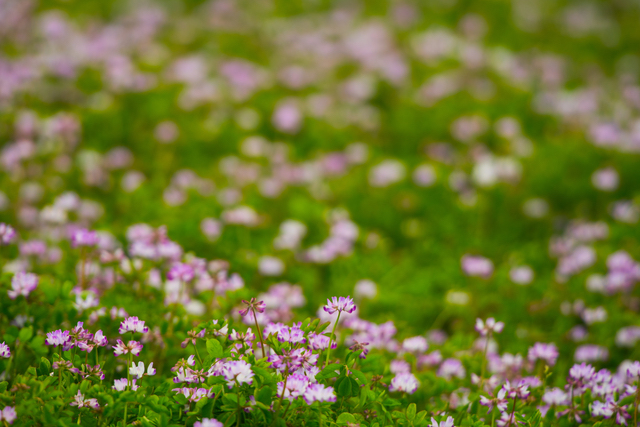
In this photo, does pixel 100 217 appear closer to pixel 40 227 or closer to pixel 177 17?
pixel 40 227

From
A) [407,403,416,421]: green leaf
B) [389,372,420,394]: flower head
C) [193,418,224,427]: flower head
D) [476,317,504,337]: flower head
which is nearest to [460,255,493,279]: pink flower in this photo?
[476,317,504,337]: flower head

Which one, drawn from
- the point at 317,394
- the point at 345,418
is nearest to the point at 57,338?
the point at 317,394

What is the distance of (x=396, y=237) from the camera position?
429 cm

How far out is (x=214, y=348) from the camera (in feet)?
6.12

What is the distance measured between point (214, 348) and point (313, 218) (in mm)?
2328

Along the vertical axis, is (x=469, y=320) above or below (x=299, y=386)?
above

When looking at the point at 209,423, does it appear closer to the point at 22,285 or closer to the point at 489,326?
the point at 22,285

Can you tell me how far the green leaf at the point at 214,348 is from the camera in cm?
186

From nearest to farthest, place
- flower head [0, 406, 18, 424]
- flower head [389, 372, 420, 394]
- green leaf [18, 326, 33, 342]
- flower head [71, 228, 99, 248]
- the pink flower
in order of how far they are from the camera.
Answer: flower head [0, 406, 18, 424] → green leaf [18, 326, 33, 342] → flower head [389, 372, 420, 394] → flower head [71, 228, 99, 248] → the pink flower

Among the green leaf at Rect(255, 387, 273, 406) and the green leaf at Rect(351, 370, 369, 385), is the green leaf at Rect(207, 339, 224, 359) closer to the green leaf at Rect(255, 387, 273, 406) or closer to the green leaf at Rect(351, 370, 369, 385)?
the green leaf at Rect(255, 387, 273, 406)

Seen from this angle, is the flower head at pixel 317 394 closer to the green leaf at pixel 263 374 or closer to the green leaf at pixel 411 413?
the green leaf at pixel 263 374

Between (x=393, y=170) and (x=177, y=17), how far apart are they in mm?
4372

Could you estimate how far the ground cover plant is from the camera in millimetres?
1967

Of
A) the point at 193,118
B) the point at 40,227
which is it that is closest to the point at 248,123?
the point at 193,118
